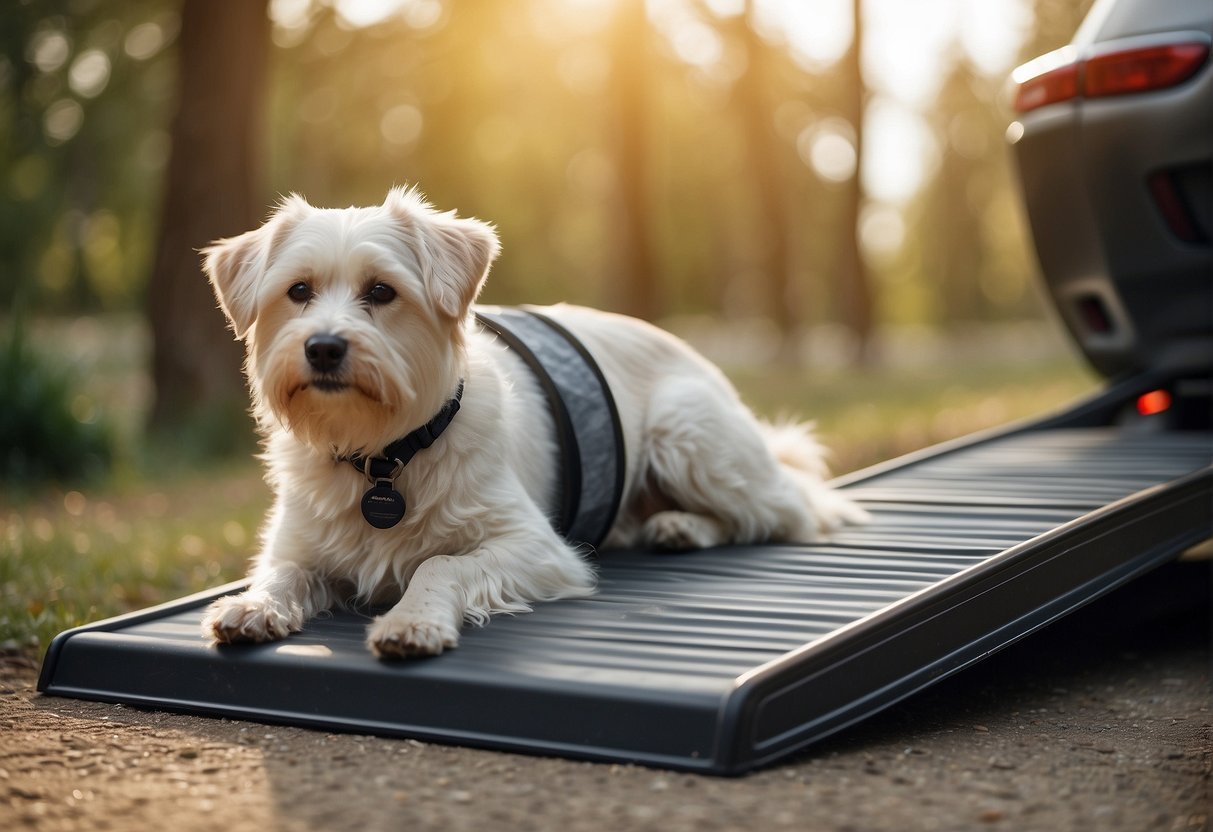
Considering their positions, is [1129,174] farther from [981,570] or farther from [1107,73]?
[981,570]

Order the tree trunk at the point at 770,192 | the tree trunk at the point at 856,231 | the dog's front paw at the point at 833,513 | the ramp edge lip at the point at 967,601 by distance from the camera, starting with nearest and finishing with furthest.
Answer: the ramp edge lip at the point at 967,601 < the dog's front paw at the point at 833,513 < the tree trunk at the point at 856,231 < the tree trunk at the point at 770,192

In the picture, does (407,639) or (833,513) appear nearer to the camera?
(407,639)

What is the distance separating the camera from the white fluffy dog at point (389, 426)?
13.9ft

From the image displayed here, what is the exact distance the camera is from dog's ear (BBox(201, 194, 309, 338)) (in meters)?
4.55

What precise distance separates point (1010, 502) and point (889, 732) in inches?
83.2

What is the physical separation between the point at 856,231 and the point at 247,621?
19876 mm

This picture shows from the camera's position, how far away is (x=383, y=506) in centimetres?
457

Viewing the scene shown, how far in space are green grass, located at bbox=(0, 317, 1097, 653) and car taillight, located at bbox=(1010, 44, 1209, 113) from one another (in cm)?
399

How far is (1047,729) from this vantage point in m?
4.35

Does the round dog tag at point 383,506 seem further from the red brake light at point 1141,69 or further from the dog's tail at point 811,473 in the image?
the red brake light at point 1141,69

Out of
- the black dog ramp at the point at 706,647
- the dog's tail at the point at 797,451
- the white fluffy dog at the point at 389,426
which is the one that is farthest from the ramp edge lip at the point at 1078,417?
the white fluffy dog at the point at 389,426

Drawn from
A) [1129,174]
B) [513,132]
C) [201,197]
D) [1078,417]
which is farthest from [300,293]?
[513,132]

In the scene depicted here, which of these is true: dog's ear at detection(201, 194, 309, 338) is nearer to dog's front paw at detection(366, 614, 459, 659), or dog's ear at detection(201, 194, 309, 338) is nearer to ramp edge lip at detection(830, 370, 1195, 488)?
dog's front paw at detection(366, 614, 459, 659)

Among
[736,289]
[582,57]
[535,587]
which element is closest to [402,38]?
[582,57]
